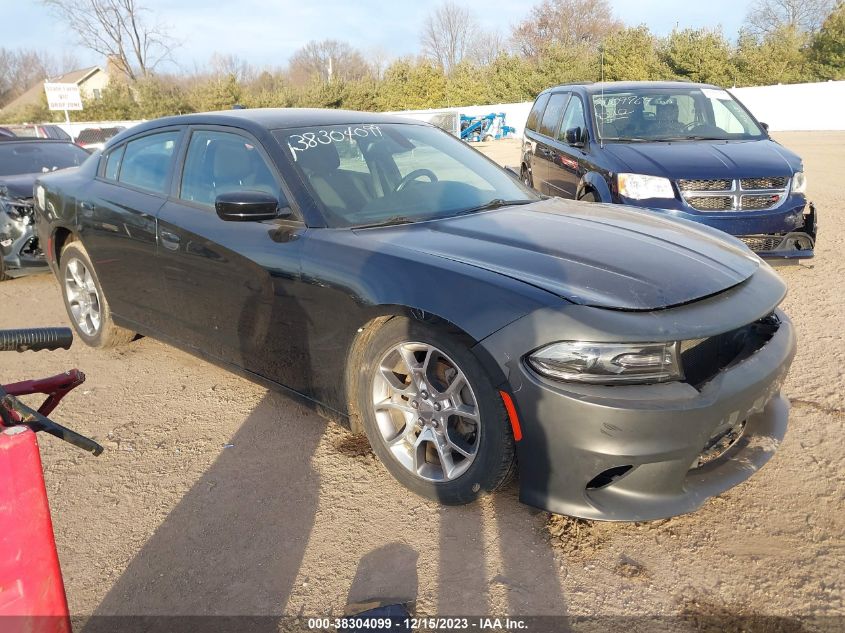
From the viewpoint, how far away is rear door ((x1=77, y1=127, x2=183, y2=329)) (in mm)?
3934

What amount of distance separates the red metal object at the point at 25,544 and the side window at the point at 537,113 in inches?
303

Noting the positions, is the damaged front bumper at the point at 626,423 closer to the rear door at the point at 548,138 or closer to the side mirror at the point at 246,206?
the side mirror at the point at 246,206

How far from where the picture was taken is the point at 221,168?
143 inches

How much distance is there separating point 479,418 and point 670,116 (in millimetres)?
5211

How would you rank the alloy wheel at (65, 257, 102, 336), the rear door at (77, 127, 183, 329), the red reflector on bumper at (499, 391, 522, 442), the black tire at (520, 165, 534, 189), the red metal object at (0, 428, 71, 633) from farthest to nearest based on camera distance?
the black tire at (520, 165, 534, 189)
the alloy wheel at (65, 257, 102, 336)
the rear door at (77, 127, 183, 329)
the red reflector on bumper at (499, 391, 522, 442)
the red metal object at (0, 428, 71, 633)

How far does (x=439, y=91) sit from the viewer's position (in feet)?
133

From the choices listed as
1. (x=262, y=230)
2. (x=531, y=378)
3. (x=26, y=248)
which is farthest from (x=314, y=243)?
(x=26, y=248)

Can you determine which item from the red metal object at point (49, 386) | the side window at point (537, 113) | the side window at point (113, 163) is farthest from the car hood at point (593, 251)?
the side window at point (537, 113)

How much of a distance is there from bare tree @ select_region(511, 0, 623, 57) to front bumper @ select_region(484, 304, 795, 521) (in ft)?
Answer: 192

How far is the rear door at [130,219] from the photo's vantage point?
3934mm

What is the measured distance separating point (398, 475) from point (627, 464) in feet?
3.40

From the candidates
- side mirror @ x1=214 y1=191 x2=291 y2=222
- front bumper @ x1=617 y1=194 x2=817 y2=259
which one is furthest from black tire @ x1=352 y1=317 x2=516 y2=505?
front bumper @ x1=617 y1=194 x2=817 y2=259

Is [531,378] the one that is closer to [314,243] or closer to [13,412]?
[314,243]

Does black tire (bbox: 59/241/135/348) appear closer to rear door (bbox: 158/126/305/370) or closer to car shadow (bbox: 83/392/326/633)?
rear door (bbox: 158/126/305/370)
